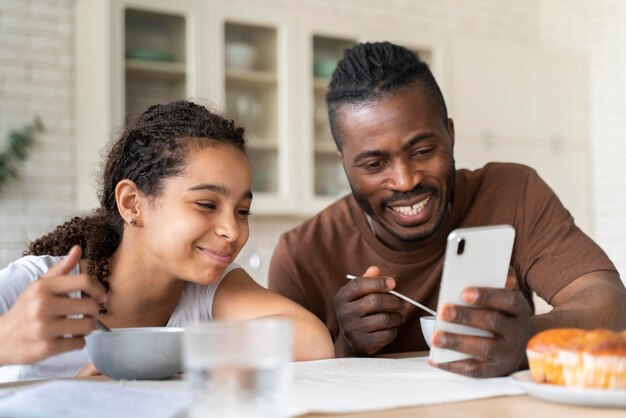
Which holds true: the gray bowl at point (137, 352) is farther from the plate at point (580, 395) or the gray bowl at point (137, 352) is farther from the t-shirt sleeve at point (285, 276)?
the t-shirt sleeve at point (285, 276)

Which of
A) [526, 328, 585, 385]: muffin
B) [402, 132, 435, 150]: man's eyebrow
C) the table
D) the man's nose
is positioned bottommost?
the table

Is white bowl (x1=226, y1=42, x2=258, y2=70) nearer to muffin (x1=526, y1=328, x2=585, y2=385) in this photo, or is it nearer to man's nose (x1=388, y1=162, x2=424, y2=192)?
man's nose (x1=388, y1=162, x2=424, y2=192)

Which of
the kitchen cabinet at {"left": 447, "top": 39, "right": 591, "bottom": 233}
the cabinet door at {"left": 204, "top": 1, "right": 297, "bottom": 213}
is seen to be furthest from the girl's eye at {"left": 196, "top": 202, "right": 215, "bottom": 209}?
the kitchen cabinet at {"left": 447, "top": 39, "right": 591, "bottom": 233}

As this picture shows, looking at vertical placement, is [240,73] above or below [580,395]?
above

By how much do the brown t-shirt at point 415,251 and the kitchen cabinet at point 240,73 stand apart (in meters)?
1.53

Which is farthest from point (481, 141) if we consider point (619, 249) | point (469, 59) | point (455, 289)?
point (455, 289)

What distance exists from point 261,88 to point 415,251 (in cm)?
219

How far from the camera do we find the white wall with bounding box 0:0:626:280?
350cm

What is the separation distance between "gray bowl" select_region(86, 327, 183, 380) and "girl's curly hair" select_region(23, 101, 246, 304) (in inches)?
17.8

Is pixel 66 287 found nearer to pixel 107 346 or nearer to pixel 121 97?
pixel 107 346

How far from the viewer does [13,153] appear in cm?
344

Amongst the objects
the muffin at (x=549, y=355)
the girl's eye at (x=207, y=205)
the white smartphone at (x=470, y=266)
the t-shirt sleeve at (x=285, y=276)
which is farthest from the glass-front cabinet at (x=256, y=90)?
the muffin at (x=549, y=355)

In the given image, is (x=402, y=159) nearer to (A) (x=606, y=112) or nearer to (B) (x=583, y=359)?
(B) (x=583, y=359)

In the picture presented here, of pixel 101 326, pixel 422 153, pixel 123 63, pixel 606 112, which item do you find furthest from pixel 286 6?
pixel 101 326
